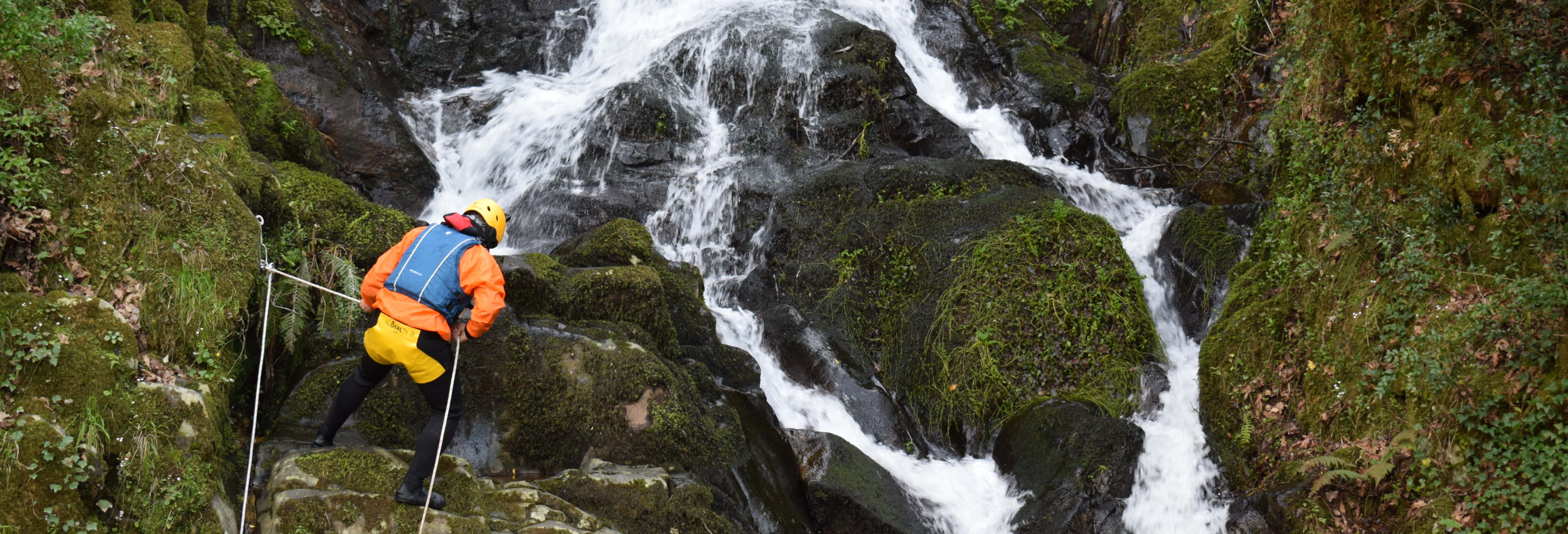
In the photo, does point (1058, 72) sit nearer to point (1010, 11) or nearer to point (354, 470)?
point (1010, 11)

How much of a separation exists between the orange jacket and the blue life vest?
0.02 meters

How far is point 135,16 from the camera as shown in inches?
286

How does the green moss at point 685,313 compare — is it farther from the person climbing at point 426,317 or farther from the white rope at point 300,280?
the white rope at point 300,280

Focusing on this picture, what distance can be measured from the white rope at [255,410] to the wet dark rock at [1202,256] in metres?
7.73

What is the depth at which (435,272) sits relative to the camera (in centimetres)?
454

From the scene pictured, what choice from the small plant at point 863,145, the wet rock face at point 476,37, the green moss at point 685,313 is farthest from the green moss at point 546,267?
the wet rock face at point 476,37

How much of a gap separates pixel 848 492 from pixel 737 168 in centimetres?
578

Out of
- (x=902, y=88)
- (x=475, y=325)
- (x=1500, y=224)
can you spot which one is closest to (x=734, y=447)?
(x=475, y=325)

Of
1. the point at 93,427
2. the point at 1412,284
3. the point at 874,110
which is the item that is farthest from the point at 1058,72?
the point at 93,427

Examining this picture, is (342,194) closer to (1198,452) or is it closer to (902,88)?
(1198,452)

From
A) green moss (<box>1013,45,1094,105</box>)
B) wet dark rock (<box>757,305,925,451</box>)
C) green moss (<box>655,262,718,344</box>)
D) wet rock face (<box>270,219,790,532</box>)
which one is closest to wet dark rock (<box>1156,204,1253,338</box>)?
wet dark rock (<box>757,305,925,451</box>)

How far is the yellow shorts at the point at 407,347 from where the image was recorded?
14.6 feet

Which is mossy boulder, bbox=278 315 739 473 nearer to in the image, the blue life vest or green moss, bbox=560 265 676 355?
green moss, bbox=560 265 676 355

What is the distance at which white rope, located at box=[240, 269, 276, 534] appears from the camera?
13.6ft
